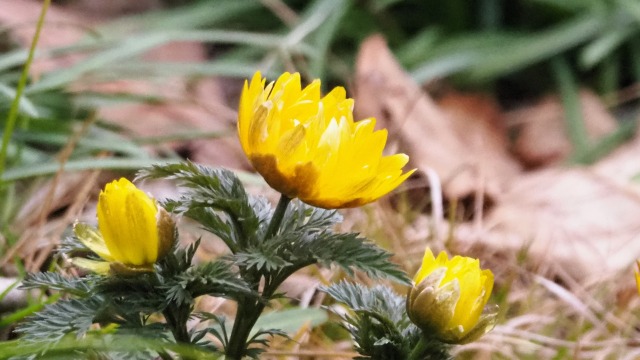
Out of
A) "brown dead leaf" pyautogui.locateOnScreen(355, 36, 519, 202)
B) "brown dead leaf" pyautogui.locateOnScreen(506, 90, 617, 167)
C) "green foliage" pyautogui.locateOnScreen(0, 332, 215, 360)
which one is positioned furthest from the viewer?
"brown dead leaf" pyautogui.locateOnScreen(506, 90, 617, 167)

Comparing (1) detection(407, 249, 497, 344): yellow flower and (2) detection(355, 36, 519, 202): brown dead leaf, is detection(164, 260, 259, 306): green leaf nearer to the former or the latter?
(1) detection(407, 249, 497, 344): yellow flower

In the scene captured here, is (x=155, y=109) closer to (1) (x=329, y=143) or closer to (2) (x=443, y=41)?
(2) (x=443, y=41)

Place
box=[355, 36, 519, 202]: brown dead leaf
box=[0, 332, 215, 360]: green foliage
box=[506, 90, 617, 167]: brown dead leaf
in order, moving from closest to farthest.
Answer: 1. box=[0, 332, 215, 360]: green foliage
2. box=[355, 36, 519, 202]: brown dead leaf
3. box=[506, 90, 617, 167]: brown dead leaf

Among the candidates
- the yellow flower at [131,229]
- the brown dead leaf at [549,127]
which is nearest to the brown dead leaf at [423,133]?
the brown dead leaf at [549,127]

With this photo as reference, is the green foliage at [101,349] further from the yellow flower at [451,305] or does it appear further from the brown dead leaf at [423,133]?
the brown dead leaf at [423,133]

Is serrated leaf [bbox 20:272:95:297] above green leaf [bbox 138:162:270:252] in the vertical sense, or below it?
below

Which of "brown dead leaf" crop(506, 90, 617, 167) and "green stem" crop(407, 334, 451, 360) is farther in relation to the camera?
"brown dead leaf" crop(506, 90, 617, 167)

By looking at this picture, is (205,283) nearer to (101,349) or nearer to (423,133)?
(101,349)

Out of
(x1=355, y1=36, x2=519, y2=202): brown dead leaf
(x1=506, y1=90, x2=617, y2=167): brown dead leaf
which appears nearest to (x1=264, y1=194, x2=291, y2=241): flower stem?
(x1=355, y1=36, x2=519, y2=202): brown dead leaf
